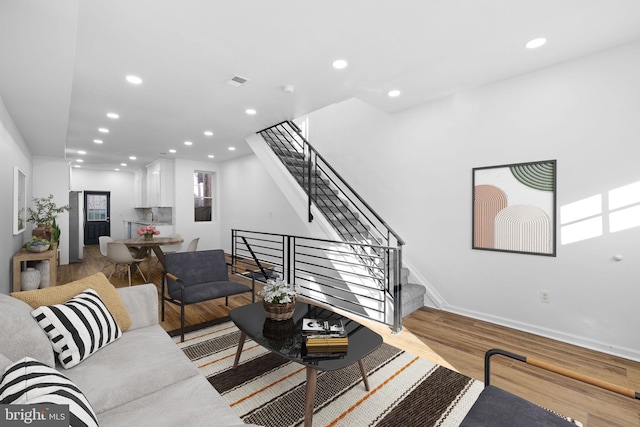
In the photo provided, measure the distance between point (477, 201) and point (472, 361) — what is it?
1.83 meters

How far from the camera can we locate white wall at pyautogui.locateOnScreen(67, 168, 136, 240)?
9.67 metres

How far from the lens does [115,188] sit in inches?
400

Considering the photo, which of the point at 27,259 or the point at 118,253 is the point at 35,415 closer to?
the point at 27,259

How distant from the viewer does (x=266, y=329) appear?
208 centimetres

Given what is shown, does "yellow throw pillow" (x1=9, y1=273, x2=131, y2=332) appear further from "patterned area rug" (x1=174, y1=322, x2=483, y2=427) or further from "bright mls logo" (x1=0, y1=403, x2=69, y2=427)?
"bright mls logo" (x1=0, y1=403, x2=69, y2=427)

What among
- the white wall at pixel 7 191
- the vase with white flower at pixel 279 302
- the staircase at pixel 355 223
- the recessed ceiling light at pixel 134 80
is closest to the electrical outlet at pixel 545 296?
the staircase at pixel 355 223

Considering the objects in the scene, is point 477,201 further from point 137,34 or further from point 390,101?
point 137,34

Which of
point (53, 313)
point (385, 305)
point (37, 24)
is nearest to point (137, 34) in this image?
point (37, 24)

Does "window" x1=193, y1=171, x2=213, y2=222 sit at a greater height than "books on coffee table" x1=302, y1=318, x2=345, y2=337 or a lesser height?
→ greater

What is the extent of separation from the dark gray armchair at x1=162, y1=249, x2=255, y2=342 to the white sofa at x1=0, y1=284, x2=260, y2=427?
1146mm

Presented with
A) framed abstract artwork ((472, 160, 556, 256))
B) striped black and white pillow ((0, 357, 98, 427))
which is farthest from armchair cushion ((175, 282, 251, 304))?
framed abstract artwork ((472, 160, 556, 256))

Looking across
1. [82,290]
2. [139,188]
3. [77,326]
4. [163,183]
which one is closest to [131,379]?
[77,326]

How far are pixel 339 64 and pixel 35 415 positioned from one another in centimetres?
301

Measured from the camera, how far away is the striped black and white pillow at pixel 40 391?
0.91m
